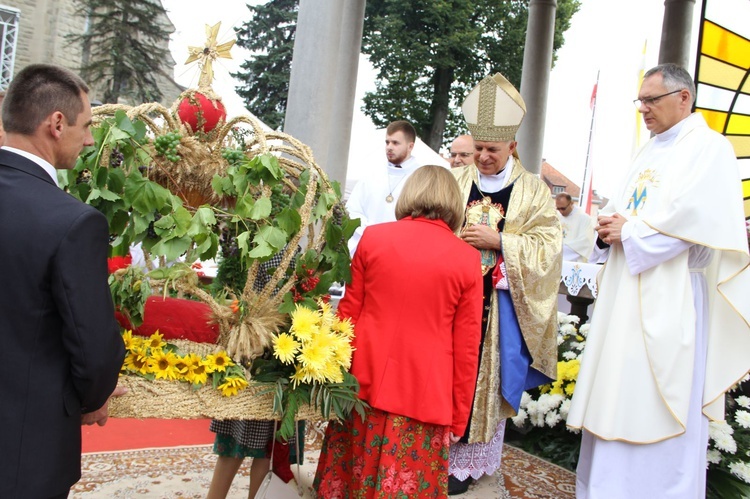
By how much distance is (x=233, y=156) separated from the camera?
7.74ft

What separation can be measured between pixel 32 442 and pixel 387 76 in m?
23.9

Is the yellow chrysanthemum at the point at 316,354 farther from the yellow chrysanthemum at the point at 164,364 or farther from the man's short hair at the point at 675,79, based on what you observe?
the man's short hair at the point at 675,79

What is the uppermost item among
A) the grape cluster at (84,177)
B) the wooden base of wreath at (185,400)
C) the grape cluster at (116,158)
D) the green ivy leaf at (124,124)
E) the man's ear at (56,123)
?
the green ivy leaf at (124,124)

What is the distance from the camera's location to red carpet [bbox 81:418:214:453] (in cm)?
430

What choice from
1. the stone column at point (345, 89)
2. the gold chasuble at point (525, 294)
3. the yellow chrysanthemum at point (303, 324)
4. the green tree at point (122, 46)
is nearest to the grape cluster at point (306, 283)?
the yellow chrysanthemum at point (303, 324)

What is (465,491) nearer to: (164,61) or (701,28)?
(701,28)

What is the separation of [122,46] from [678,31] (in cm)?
1999

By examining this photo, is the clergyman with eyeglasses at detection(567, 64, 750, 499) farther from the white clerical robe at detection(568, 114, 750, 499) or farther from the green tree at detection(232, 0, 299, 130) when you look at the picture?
the green tree at detection(232, 0, 299, 130)

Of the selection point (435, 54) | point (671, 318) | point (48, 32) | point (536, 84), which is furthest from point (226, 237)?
point (48, 32)

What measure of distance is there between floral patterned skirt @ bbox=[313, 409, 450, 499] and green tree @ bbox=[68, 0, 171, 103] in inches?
891

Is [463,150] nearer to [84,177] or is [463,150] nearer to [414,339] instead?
[414,339]

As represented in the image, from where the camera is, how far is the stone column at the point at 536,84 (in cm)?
1095

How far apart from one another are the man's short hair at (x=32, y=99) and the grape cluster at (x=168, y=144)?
0.40 m

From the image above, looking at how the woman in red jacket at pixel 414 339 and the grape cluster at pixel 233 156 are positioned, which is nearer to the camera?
the grape cluster at pixel 233 156
